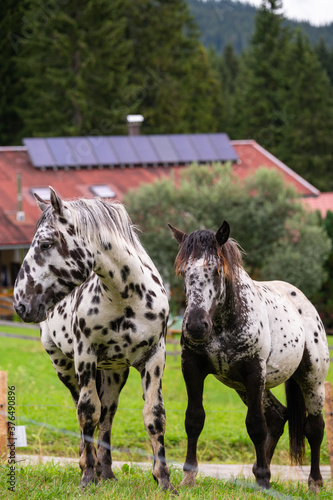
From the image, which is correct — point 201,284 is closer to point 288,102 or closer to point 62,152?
point 62,152

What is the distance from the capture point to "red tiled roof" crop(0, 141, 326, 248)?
2670 centimetres

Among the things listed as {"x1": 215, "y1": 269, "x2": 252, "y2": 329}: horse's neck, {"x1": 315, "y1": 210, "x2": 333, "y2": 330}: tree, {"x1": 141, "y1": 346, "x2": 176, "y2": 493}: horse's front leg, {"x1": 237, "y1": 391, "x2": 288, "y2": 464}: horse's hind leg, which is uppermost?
{"x1": 215, "y1": 269, "x2": 252, "y2": 329}: horse's neck


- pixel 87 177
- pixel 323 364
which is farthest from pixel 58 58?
pixel 323 364

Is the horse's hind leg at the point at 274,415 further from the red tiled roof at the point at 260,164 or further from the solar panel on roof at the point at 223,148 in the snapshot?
the red tiled roof at the point at 260,164

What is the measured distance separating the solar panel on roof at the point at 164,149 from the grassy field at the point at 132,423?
675 inches

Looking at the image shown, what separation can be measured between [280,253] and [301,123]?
23.4m

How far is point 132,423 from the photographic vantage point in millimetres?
11008

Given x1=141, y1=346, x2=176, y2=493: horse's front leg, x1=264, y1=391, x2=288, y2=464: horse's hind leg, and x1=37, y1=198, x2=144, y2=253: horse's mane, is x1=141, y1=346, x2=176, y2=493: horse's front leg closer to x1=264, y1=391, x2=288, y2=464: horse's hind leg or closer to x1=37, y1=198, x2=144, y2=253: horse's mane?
x1=37, y1=198, x2=144, y2=253: horse's mane

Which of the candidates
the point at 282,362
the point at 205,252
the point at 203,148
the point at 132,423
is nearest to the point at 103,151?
the point at 203,148

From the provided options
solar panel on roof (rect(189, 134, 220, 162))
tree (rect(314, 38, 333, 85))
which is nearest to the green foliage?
tree (rect(314, 38, 333, 85))

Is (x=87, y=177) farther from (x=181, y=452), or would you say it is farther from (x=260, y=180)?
(x=181, y=452)

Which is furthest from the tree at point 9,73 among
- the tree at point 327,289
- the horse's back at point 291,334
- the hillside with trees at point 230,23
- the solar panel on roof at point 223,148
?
the hillside with trees at point 230,23

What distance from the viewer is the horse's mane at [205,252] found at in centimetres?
566

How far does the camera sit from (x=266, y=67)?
160ft
